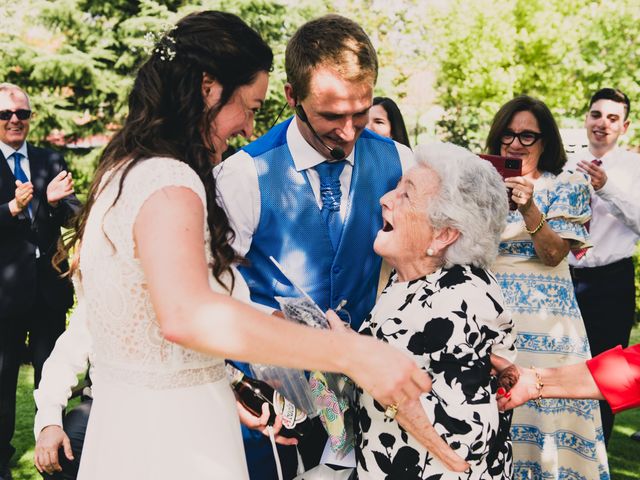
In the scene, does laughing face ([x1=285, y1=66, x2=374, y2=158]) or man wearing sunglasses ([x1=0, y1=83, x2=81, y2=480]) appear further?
man wearing sunglasses ([x1=0, y1=83, x2=81, y2=480])

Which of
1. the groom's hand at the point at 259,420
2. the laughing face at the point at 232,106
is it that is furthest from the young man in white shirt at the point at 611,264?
the laughing face at the point at 232,106

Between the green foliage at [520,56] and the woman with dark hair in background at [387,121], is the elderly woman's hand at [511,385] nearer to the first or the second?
the woman with dark hair in background at [387,121]

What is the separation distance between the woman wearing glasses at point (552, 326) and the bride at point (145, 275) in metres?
2.42

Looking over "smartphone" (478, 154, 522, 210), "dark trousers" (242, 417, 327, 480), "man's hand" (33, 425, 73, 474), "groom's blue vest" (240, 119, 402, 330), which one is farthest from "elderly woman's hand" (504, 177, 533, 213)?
"man's hand" (33, 425, 73, 474)

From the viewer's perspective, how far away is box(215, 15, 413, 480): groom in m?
2.64

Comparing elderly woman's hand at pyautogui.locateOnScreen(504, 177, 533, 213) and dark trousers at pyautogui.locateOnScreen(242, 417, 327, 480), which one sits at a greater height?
elderly woman's hand at pyautogui.locateOnScreen(504, 177, 533, 213)

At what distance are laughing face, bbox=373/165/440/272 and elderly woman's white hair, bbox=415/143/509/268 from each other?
0.03 m

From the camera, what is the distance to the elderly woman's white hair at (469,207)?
238cm

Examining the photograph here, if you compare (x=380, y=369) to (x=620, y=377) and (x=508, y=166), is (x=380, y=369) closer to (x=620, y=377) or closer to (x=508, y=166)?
(x=620, y=377)

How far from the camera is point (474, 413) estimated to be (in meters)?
2.18

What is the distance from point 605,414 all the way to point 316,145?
149 inches

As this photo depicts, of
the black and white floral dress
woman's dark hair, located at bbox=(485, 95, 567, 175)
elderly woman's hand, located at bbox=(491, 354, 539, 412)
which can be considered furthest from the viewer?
woman's dark hair, located at bbox=(485, 95, 567, 175)

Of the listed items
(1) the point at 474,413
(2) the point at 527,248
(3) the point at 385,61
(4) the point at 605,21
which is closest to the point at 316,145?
(1) the point at 474,413

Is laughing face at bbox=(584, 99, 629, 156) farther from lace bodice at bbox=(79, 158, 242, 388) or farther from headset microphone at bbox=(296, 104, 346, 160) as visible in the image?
lace bodice at bbox=(79, 158, 242, 388)
